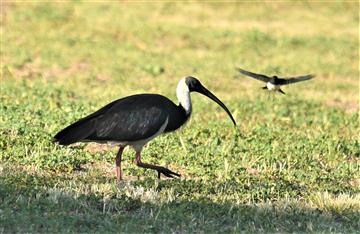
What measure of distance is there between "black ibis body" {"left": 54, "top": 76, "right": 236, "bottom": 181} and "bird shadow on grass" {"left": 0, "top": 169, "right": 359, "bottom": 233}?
0.51m

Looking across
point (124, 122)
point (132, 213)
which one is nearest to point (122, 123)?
point (124, 122)

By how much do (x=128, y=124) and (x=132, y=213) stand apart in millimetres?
1369

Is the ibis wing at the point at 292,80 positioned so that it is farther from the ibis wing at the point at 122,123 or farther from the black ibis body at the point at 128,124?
the ibis wing at the point at 122,123

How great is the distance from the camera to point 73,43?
2023 cm

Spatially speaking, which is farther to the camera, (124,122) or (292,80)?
(292,80)

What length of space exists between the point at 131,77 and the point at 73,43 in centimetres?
328

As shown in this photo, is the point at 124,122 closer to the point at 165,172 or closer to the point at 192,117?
the point at 165,172

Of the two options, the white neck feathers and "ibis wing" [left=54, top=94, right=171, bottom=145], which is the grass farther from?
the white neck feathers

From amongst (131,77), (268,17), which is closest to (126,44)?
(131,77)

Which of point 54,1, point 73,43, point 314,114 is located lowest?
point 314,114

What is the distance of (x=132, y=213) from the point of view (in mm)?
8180

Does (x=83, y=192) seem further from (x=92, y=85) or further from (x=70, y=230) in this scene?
(x=92, y=85)

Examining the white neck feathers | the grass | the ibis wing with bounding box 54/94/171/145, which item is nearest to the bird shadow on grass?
the grass

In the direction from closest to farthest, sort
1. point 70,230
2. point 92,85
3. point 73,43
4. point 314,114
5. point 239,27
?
point 70,230
point 314,114
point 92,85
point 73,43
point 239,27
